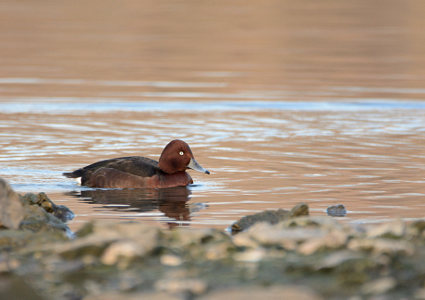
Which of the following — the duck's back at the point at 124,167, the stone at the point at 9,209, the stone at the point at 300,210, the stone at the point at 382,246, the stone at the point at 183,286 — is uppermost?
the duck's back at the point at 124,167

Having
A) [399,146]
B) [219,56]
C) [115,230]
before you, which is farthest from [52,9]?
[115,230]

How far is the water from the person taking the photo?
1245 centimetres

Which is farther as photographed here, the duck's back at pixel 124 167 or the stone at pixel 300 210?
the duck's back at pixel 124 167

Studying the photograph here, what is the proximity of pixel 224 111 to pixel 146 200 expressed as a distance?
28.1ft

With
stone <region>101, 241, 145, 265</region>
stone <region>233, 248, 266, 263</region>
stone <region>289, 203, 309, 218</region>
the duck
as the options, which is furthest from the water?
stone <region>101, 241, 145, 265</region>

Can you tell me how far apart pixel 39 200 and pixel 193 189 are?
128 inches

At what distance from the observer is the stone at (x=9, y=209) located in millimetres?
8359

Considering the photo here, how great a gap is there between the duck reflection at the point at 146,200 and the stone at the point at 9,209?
8.10 feet

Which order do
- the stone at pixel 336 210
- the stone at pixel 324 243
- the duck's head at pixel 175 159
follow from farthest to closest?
1. the duck's head at pixel 175 159
2. the stone at pixel 336 210
3. the stone at pixel 324 243

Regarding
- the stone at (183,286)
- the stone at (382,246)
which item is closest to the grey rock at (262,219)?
the stone at (382,246)

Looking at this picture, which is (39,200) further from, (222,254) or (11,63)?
(11,63)

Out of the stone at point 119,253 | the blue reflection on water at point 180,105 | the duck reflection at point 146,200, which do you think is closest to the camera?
the stone at point 119,253

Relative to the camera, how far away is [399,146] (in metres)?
16.4

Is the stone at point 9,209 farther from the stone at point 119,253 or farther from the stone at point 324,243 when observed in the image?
the stone at point 324,243
